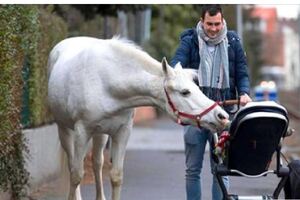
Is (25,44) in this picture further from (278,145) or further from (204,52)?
(278,145)

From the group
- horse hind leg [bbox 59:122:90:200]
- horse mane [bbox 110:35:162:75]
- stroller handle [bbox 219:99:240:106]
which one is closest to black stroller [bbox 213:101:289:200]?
stroller handle [bbox 219:99:240:106]

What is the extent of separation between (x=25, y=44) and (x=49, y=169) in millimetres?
2655

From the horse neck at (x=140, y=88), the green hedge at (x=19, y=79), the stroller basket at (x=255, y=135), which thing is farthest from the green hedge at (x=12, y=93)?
the stroller basket at (x=255, y=135)

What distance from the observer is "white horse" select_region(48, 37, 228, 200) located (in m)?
8.12

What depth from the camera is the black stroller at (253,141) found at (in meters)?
7.25

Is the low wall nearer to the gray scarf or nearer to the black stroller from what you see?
the gray scarf

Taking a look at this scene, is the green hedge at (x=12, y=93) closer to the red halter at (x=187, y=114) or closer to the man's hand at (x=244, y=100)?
the red halter at (x=187, y=114)

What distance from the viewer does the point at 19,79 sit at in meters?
10.5

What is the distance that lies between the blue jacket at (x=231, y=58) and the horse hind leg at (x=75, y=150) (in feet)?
3.68

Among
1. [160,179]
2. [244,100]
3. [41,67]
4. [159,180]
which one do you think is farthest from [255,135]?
→ [160,179]

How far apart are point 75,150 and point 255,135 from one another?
239 cm

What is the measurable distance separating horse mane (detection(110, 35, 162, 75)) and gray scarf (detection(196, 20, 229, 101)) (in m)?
0.42

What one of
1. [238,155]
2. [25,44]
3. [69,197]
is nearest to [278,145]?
[238,155]

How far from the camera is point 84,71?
898 centimetres
